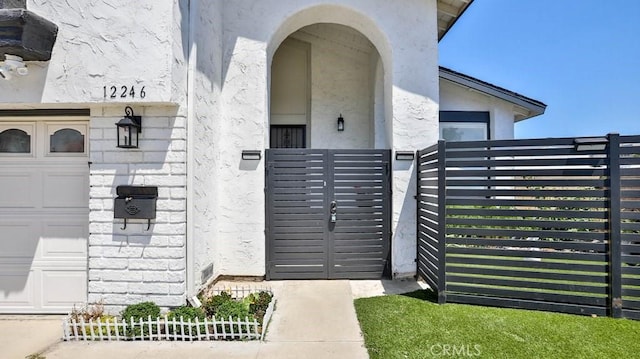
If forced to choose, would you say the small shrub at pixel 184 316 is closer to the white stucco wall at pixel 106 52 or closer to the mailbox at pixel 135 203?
the mailbox at pixel 135 203

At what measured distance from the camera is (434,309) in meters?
4.98

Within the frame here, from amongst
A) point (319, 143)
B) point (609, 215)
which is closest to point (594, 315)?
point (609, 215)

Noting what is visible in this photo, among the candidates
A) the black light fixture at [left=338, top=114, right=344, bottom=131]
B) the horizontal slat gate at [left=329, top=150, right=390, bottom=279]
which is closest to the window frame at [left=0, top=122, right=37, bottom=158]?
the horizontal slat gate at [left=329, top=150, right=390, bottom=279]

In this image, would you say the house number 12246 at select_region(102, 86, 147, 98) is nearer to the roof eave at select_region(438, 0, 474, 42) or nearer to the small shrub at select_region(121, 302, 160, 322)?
the small shrub at select_region(121, 302, 160, 322)

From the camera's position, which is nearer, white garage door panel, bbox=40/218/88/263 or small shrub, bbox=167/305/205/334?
small shrub, bbox=167/305/205/334

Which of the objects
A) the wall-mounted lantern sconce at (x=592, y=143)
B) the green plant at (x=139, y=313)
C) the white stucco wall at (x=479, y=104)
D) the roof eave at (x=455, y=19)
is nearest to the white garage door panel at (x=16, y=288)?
the green plant at (x=139, y=313)

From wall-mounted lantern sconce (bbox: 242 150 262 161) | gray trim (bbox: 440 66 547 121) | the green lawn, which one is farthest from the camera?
gray trim (bbox: 440 66 547 121)

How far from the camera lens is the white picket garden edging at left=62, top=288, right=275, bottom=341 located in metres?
4.25

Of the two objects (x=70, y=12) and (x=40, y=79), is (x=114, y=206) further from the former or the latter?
(x=70, y=12)

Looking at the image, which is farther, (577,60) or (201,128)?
(577,60)

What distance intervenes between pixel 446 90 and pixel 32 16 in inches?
306

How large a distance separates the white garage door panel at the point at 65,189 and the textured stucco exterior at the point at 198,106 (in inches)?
16.3

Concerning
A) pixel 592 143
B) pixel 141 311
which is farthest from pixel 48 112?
pixel 592 143

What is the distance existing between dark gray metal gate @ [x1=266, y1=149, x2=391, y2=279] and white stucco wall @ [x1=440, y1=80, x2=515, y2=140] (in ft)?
10.4
